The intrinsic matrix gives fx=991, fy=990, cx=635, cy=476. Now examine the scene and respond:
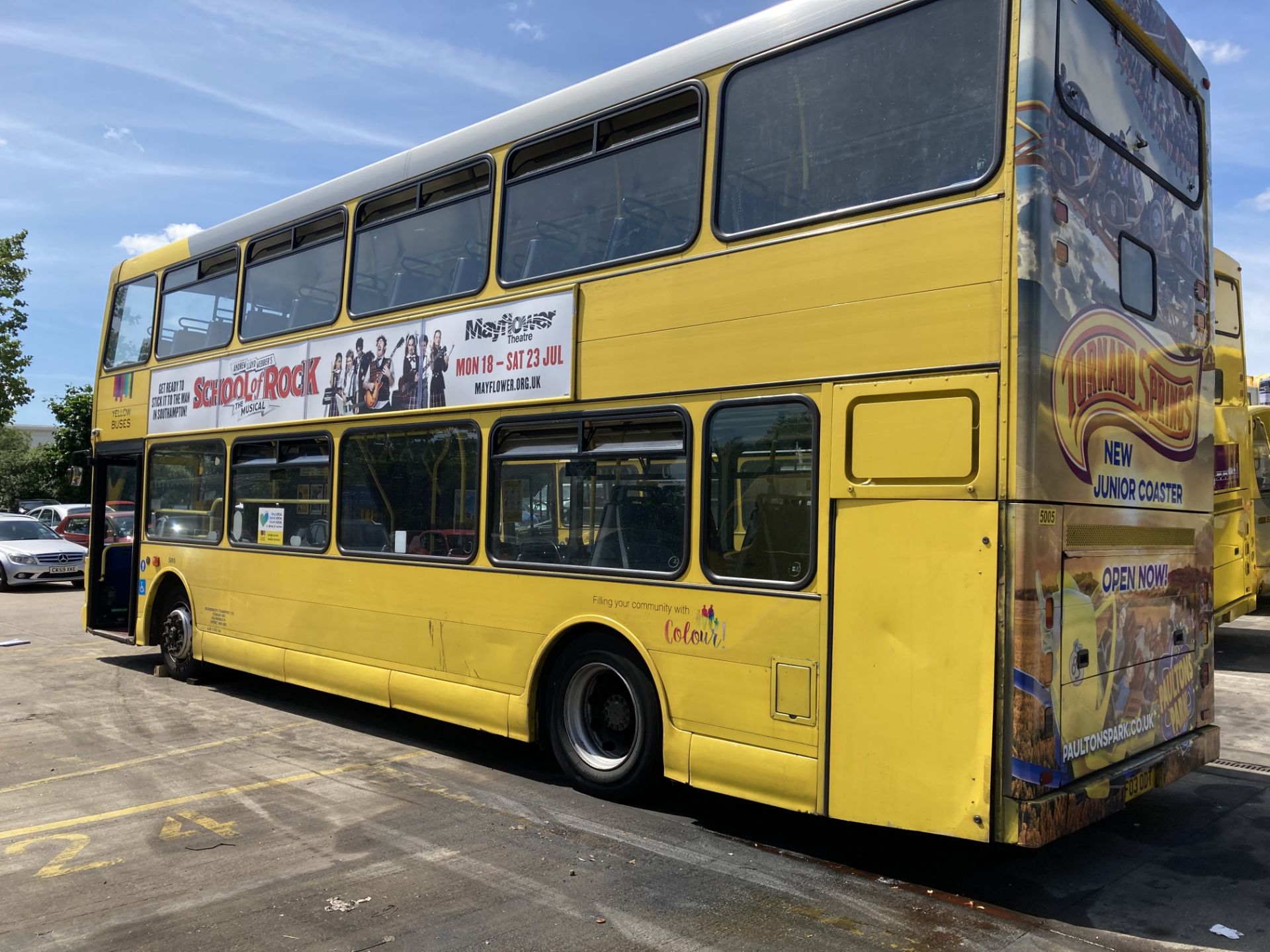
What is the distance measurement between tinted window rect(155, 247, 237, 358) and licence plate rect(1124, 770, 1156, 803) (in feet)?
26.9

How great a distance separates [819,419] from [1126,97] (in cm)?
230

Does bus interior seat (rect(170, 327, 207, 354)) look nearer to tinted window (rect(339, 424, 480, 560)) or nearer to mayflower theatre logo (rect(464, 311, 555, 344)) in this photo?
tinted window (rect(339, 424, 480, 560))

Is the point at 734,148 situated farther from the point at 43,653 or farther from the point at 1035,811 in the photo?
the point at 43,653

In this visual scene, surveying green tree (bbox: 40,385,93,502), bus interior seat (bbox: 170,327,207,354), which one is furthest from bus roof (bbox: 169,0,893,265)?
green tree (bbox: 40,385,93,502)

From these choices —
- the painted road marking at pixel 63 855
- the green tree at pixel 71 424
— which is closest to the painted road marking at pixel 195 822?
the painted road marking at pixel 63 855

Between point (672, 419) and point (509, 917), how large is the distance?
8.82 feet

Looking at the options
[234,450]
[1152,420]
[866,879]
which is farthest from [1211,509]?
[234,450]

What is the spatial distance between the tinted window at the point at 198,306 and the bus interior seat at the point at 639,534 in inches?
208

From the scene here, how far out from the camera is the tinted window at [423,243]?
22.7 feet

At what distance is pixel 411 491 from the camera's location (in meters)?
7.34

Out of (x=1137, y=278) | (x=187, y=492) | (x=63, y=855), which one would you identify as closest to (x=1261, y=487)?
(x=1137, y=278)

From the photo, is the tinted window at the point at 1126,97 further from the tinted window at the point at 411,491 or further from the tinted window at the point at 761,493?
the tinted window at the point at 411,491

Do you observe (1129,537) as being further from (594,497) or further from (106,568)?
(106,568)

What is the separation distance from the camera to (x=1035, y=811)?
4.14 metres
